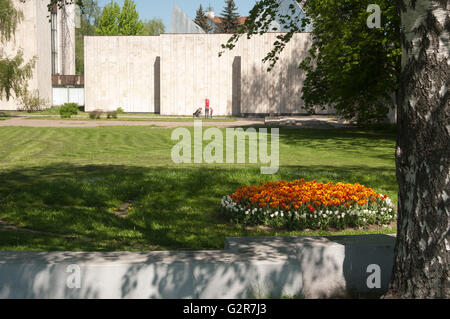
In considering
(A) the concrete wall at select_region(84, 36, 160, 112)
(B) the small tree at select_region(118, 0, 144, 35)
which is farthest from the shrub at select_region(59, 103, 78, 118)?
(B) the small tree at select_region(118, 0, 144, 35)

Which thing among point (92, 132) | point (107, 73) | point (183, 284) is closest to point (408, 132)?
point (183, 284)

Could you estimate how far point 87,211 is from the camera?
8.70m

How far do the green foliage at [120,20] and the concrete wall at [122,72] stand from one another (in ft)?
57.8

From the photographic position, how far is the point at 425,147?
3.99 meters

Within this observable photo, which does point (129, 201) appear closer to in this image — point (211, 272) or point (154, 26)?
point (211, 272)

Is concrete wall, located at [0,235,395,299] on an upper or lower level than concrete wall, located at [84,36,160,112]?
lower

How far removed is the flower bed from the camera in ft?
24.8

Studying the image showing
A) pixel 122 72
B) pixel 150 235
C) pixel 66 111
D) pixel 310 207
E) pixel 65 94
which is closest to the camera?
pixel 310 207

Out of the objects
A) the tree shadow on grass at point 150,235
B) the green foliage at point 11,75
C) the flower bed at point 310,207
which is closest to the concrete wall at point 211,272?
the tree shadow on grass at point 150,235

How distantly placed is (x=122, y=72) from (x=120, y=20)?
23801 mm

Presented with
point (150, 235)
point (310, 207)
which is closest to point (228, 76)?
point (150, 235)

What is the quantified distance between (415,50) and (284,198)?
3.85 meters

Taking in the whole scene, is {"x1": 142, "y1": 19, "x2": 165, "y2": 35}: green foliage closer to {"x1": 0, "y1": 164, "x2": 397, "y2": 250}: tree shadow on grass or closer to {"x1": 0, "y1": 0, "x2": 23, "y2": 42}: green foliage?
{"x1": 0, "y1": 0, "x2": 23, "y2": 42}: green foliage

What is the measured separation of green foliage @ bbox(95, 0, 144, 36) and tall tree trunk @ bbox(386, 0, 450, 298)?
242 ft
